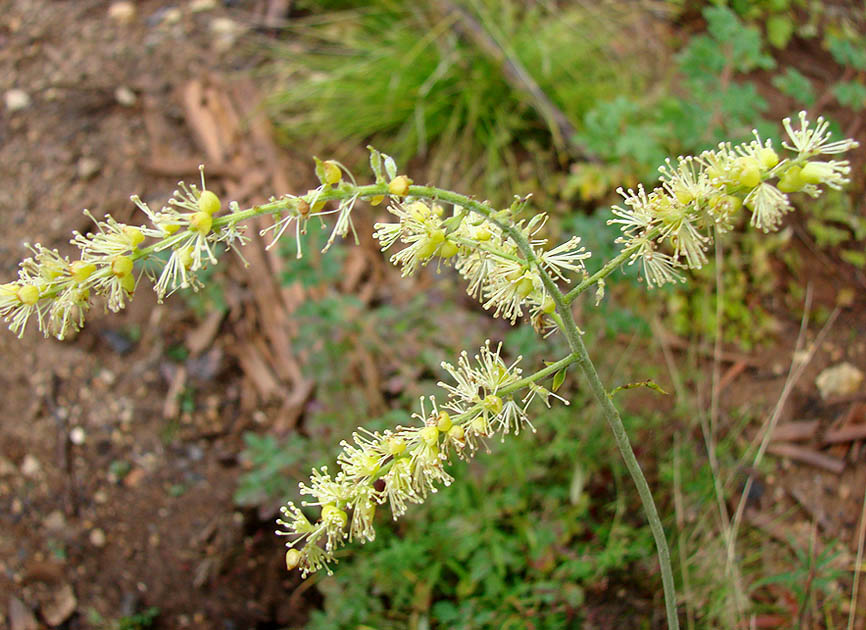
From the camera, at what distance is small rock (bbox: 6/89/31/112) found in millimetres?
3562

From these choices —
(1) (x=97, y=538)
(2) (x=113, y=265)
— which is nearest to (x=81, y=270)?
(2) (x=113, y=265)

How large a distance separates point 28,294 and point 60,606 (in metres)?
1.78

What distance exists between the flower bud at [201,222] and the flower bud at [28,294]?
11.6 inches

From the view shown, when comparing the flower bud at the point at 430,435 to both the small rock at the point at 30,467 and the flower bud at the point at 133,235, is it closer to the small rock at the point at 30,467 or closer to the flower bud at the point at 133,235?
the flower bud at the point at 133,235

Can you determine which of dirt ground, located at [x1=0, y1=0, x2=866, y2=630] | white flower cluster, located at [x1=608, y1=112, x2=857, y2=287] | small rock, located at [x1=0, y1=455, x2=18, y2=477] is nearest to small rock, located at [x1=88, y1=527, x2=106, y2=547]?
dirt ground, located at [x1=0, y1=0, x2=866, y2=630]

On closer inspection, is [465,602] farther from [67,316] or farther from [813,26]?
[813,26]

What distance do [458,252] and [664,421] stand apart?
67.8 inches

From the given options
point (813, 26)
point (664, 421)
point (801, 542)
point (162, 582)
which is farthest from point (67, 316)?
point (813, 26)

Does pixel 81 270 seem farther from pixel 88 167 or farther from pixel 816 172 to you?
pixel 88 167

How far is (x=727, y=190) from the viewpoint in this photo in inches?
50.8

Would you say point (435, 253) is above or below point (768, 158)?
below

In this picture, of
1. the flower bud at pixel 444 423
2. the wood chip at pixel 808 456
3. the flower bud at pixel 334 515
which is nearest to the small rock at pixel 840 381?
the wood chip at pixel 808 456

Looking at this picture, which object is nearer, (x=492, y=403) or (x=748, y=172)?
(x=748, y=172)

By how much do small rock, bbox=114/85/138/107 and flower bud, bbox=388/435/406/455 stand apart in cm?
301
